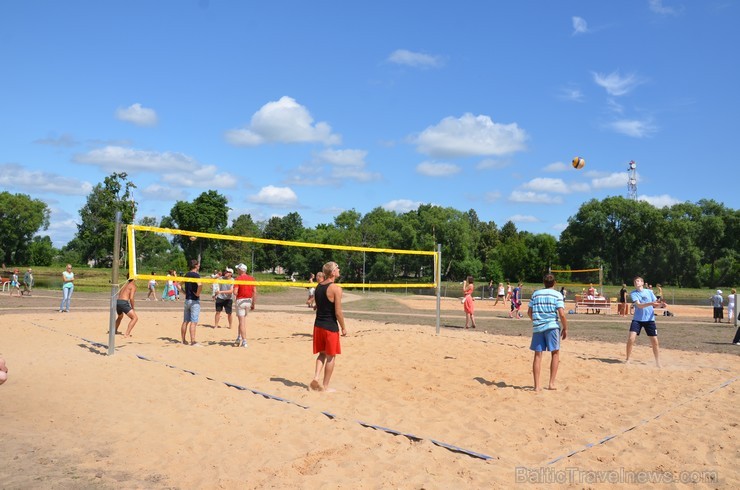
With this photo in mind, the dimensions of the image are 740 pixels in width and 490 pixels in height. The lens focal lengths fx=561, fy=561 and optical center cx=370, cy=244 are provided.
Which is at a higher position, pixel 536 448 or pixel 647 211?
pixel 647 211

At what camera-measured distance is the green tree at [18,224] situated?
7925cm

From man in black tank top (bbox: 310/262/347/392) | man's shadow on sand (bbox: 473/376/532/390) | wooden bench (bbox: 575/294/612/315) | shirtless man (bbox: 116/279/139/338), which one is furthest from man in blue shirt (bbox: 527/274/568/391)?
wooden bench (bbox: 575/294/612/315)

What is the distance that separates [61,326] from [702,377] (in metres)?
12.4

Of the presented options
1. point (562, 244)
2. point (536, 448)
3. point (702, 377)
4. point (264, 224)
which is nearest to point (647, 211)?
point (562, 244)

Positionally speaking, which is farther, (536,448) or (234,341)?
(234,341)

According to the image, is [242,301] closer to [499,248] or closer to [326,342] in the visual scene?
[326,342]

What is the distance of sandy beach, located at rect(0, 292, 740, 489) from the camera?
4.15 metres

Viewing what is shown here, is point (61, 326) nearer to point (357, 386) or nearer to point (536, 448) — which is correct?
point (357, 386)

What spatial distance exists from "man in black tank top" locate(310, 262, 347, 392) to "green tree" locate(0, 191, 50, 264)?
86.8 metres

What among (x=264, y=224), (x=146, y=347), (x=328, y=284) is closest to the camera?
(x=328, y=284)

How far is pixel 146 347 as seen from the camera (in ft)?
31.4

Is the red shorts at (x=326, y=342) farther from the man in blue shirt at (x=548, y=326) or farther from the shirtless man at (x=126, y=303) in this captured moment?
the shirtless man at (x=126, y=303)

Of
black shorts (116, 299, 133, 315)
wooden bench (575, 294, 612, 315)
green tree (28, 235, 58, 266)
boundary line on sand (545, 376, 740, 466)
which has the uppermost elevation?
green tree (28, 235, 58, 266)

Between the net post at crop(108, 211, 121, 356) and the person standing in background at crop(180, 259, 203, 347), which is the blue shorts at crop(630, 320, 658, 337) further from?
the net post at crop(108, 211, 121, 356)
